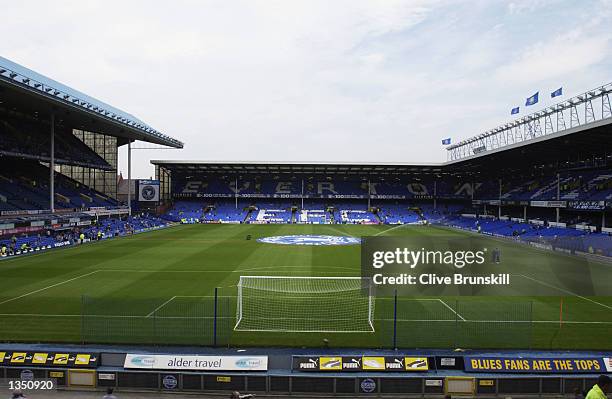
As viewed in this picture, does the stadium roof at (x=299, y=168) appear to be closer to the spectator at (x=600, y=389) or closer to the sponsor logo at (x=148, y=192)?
the sponsor logo at (x=148, y=192)

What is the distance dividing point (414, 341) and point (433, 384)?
3198 millimetres

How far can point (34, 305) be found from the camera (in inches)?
754

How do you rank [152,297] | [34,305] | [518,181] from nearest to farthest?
[34,305] → [152,297] → [518,181]

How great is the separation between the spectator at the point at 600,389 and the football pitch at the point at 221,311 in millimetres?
5713

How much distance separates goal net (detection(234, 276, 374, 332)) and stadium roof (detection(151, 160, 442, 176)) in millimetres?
57781

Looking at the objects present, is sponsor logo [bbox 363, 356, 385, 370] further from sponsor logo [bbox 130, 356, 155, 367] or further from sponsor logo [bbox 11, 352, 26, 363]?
sponsor logo [bbox 11, 352, 26, 363]

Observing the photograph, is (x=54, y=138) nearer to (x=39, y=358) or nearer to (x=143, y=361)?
(x=39, y=358)

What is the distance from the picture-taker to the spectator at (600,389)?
5707mm

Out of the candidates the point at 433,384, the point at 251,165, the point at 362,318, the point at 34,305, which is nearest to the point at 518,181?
the point at 251,165

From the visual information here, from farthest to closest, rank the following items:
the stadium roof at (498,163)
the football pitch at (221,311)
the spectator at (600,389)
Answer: the stadium roof at (498,163) < the football pitch at (221,311) < the spectator at (600,389)

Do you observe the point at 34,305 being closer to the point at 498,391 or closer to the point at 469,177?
the point at 498,391

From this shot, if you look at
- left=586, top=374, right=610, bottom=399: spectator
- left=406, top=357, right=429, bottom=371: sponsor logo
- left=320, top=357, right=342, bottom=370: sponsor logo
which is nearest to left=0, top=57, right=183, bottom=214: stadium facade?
left=320, top=357, right=342, bottom=370: sponsor logo

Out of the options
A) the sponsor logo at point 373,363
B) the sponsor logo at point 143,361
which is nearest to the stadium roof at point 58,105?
the sponsor logo at point 143,361

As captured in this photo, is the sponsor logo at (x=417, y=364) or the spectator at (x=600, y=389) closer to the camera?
the spectator at (x=600, y=389)
